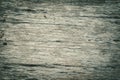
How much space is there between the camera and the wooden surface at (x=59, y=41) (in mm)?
1494

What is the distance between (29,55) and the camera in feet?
5.16

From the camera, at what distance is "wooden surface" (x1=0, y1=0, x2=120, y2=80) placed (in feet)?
4.90

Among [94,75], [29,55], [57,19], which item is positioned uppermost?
[57,19]

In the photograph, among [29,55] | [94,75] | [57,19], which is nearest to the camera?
[94,75]

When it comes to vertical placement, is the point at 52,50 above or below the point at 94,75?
above

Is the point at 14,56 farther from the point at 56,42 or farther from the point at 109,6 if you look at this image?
the point at 109,6

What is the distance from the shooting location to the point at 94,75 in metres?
1.47

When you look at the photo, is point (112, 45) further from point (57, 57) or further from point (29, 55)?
point (29, 55)

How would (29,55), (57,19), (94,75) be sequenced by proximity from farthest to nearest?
(57,19), (29,55), (94,75)

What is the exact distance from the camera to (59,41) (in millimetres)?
1623

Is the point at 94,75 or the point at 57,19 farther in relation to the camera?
the point at 57,19

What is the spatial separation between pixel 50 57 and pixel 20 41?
0.25m

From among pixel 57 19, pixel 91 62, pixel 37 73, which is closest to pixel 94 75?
pixel 91 62

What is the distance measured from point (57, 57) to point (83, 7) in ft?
1.55
